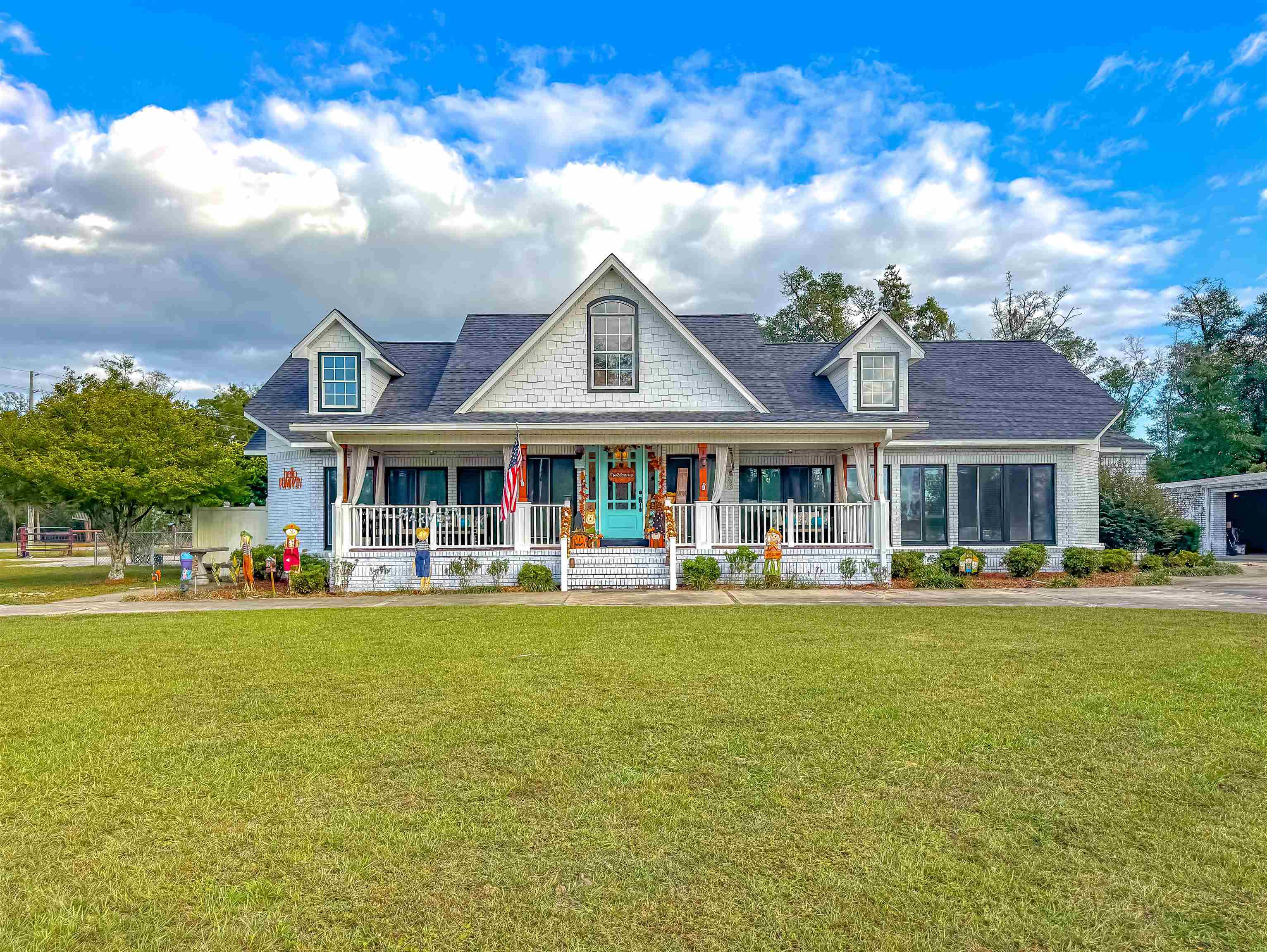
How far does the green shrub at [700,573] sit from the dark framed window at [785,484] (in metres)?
3.32

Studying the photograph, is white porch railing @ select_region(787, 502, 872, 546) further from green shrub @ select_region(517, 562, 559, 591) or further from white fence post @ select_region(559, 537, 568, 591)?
green shrub @ select_region(517, 562, 559, 591)

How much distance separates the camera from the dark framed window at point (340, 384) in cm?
1766

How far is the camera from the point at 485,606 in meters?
12.1

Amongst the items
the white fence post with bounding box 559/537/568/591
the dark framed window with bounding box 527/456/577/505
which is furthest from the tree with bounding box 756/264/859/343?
the white fence post with bounding box 559/537/568/591

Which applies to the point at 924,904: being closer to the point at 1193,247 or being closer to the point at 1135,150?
the point at 1135,150

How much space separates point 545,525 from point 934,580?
865 centimetres

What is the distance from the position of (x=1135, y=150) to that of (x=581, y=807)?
27.0 meters

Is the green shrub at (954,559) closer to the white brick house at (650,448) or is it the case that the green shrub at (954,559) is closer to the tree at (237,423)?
the white brick house at (650,448)

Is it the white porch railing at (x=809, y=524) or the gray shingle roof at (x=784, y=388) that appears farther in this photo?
the gray shingle roof at (x=784, y=388)

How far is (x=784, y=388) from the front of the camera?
18219 mm

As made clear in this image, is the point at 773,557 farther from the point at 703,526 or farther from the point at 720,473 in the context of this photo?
the point at 720,473

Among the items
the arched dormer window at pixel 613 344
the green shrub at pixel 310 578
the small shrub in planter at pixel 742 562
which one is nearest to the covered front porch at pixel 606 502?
the small shrub in planter at pixel 742 562

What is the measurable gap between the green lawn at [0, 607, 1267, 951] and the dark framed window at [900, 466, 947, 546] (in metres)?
10.2

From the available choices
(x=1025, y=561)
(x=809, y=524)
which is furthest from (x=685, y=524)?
(x=1025, y=561)
